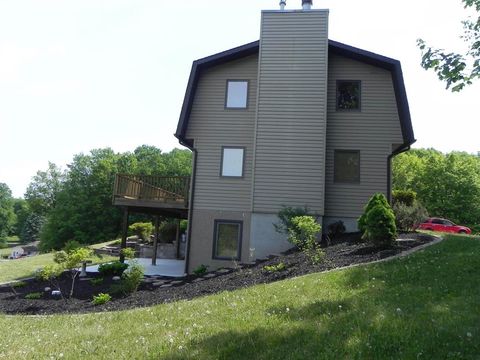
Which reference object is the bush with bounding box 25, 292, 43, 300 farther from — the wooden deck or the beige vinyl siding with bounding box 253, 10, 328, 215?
the beige vinyl siding with bounding box 253, 10, 328, 215

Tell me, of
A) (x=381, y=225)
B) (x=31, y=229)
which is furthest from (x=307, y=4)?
(x=31, y=229)

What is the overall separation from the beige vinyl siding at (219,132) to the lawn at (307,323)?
770 cm

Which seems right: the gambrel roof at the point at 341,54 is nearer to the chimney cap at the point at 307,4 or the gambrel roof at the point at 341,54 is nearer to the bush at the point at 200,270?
the chimney cap at the point at 307,4

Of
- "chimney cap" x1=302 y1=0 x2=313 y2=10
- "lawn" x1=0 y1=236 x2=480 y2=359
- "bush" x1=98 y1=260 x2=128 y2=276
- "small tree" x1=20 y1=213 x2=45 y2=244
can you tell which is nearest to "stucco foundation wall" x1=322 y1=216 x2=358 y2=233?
"lawn" x1=0 y1=236 x2=480 y2=359

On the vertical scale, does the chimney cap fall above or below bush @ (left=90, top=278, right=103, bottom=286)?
above

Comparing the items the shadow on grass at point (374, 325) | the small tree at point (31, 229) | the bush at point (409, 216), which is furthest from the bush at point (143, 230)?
the small tree at point (31, 229)

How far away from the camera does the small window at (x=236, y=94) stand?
1656 centimetres

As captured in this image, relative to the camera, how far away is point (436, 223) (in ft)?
97.9

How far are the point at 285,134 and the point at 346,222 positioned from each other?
3.79 metres

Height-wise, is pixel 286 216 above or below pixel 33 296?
above

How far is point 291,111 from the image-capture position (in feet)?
51.2

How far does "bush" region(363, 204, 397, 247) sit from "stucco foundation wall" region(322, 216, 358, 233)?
4646 millimetres

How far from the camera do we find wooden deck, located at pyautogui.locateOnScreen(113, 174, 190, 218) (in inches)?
661

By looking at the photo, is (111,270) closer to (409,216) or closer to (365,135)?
(409,216)
